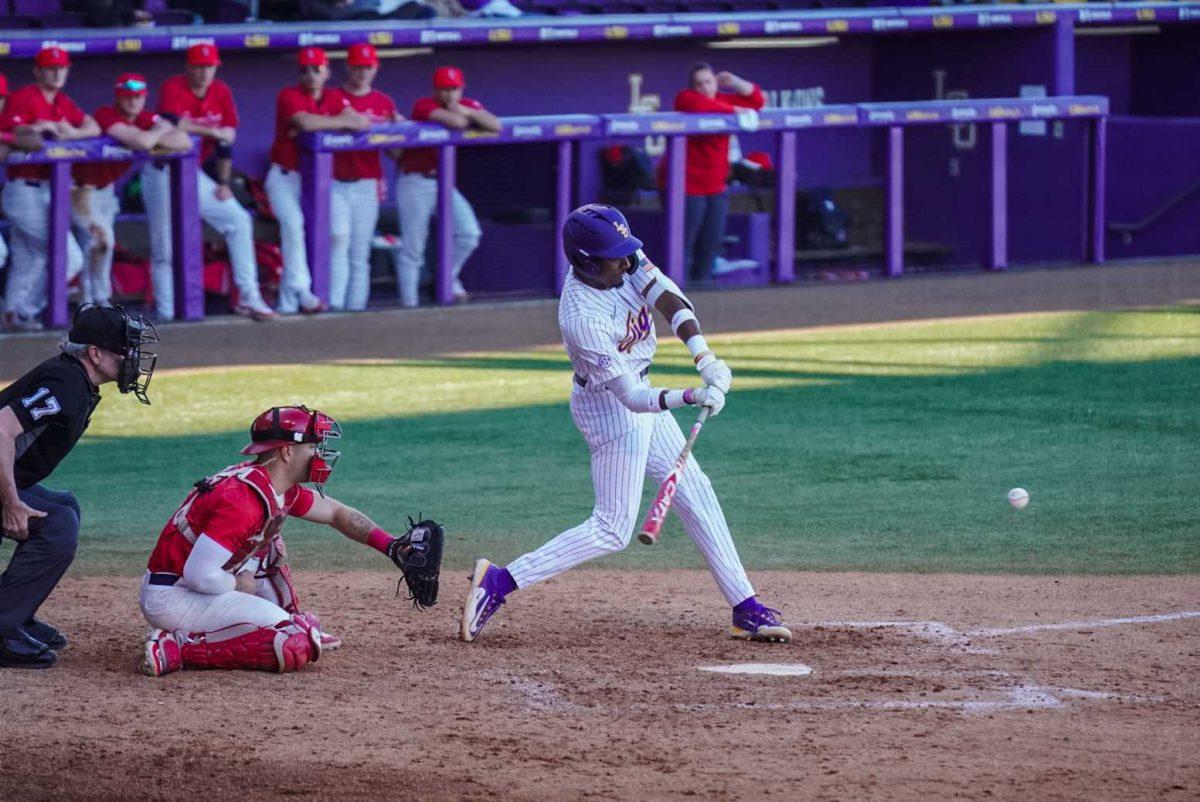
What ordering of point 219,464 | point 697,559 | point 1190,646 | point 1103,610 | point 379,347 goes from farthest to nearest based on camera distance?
1. point 379,347
2. point 219,464
3. point 697,559
4. point 1103,610
5. point 1190,646

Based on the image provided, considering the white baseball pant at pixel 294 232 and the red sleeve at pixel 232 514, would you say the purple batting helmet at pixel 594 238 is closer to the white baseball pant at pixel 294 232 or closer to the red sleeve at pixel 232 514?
the red sleeve at pixel 232 514

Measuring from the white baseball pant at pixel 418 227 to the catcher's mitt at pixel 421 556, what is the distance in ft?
26.6

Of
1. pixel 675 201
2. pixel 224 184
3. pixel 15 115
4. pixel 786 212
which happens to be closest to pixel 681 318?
pixel 15 115

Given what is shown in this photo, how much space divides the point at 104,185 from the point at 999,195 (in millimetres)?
7516

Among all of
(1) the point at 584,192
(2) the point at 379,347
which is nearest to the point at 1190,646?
(2) the point at 379,347

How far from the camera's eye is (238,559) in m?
5.55

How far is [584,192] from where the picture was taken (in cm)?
1473

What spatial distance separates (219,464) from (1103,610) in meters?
4.48

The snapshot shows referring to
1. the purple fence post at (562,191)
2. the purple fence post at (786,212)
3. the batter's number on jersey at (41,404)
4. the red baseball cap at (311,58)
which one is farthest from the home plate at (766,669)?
the purple fence post at (786,212)

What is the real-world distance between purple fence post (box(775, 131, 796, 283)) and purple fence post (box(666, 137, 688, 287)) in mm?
851

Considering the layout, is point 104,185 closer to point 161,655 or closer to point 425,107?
point 425,107

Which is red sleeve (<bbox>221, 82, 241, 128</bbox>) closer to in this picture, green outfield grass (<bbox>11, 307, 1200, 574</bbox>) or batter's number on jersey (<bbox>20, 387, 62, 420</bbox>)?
green outfield grass (<bbox>11, 307, 1200, 574</bbox>)

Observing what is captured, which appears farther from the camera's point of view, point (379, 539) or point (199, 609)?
point (379, 539)

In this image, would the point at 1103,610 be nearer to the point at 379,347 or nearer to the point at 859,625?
the point at 859,625
